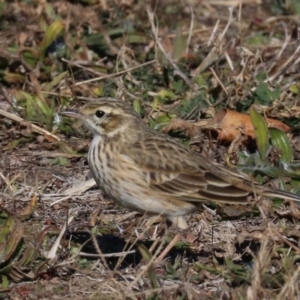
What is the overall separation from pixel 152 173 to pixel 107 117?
0.47m

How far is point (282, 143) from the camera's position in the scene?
7156mm

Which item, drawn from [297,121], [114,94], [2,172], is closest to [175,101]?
[114,94]

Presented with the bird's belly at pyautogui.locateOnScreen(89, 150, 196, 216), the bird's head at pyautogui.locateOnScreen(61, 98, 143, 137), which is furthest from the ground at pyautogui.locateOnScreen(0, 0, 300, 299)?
the bird's head at pyautogui.locateOnScreen(61, 98, 143, 137)

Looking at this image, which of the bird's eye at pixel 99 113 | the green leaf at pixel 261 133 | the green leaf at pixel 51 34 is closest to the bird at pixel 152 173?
the bird's eye at pixel 99 113

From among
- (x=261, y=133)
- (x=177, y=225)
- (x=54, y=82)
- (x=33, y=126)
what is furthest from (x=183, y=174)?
(x=54, y=82)

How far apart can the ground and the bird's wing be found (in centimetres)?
24

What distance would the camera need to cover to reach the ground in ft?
18.0

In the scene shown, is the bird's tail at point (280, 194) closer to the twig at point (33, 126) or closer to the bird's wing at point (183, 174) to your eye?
the bird's wing at point (183, 174)

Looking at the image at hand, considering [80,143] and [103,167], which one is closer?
[103,167]

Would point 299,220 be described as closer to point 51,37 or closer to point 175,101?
point 175,101

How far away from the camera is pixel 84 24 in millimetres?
9148

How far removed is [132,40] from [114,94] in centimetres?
118

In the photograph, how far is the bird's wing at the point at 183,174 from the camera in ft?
18.8

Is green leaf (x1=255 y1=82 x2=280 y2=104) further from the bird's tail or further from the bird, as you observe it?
the bird's tail
